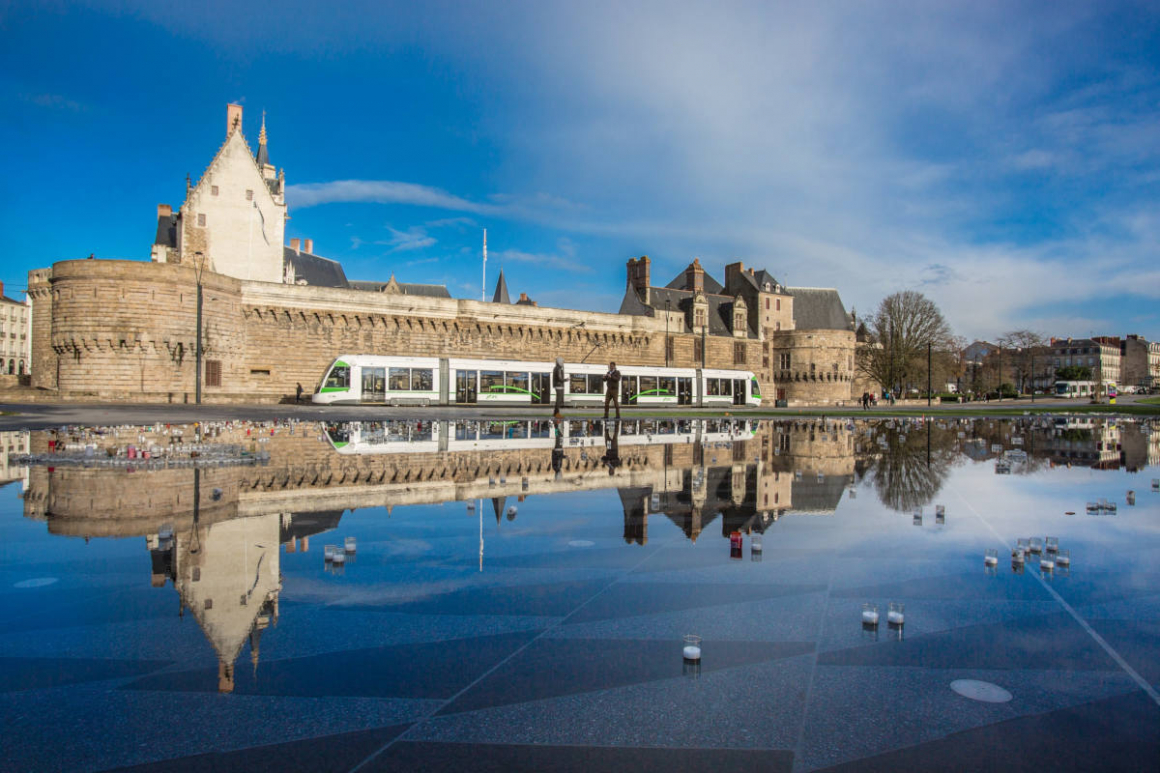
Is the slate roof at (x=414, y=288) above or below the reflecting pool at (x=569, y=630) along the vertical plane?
above

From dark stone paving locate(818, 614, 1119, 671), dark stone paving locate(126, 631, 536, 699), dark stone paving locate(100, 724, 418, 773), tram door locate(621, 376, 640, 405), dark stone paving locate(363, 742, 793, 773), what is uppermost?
tram door locate(621, 376, 640, 405)

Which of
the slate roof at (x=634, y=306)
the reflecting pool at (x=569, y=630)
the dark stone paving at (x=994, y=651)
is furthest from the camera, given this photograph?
the slate roof at (x=634, y=306)

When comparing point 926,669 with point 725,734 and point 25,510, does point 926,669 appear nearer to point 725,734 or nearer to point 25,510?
point 725,734

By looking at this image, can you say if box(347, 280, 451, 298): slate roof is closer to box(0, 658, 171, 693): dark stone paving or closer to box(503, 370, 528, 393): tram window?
box(503, 370, 528, 393): tram window

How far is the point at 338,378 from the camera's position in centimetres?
3322

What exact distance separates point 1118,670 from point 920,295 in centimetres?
7444

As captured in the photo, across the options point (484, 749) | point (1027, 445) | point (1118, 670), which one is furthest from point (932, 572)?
point (1027, 445)

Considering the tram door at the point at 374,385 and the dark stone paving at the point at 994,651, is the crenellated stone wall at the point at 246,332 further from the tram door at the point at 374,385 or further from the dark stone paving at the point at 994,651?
the dark stone paving at the point at 994,651

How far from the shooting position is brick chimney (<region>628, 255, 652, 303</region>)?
63344mm

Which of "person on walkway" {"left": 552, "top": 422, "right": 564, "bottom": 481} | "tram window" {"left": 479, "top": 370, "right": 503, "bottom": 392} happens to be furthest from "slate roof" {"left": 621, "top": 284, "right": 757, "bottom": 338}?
"person on walkway" {"left": 552, "top": 422, "right": 564, "bottom": 481}

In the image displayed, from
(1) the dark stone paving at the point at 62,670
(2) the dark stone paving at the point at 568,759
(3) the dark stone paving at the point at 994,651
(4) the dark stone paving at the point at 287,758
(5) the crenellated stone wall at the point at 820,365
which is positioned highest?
(5) the crenellated stone wall at the point at 820,365

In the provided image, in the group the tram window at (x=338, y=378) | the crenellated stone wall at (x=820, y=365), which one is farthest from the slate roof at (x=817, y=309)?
the tram window at (x=338, y=378)

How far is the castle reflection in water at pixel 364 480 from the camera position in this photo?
4.14 m

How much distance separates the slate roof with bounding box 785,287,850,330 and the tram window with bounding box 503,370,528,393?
44.7 meters
